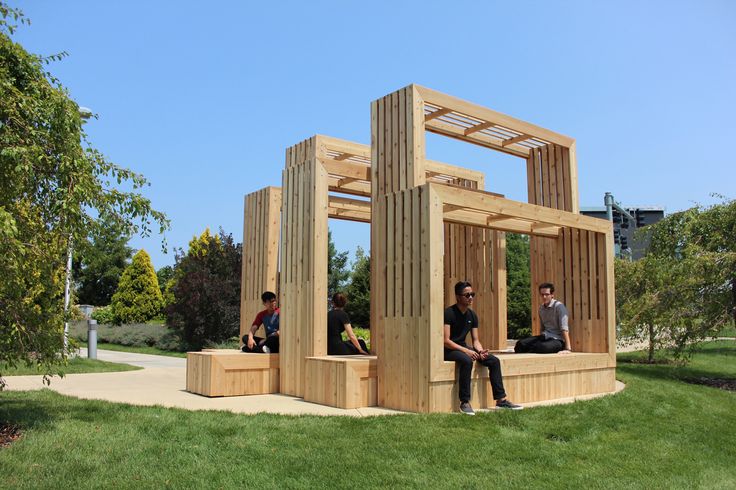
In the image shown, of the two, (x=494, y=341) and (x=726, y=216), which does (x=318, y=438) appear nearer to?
(x=494, y=341)

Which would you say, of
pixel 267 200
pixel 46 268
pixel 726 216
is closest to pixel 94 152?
pixel 46 268

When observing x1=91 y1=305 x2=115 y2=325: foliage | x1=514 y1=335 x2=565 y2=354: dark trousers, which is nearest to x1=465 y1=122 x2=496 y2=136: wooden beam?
x1=514 y1=335 x2=565 y2=354: dark trousers

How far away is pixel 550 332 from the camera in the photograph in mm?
9828

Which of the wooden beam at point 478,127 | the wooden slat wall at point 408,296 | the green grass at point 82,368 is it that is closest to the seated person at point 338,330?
the wooden slat wall at point 408,296

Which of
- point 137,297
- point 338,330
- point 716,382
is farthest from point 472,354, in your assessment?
point 137,297

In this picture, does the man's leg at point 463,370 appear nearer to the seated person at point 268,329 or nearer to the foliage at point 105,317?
the seated person at point 268,329

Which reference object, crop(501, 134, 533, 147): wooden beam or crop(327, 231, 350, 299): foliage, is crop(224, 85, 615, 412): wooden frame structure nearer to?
crop(501, 134, 533, 147): wooden beam

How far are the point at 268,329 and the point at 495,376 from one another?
11.9 ft

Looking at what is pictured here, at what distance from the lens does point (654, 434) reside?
21.9 ft

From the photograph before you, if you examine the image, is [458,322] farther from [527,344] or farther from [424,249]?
[527,344]

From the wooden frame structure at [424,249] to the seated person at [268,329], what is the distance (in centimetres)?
44

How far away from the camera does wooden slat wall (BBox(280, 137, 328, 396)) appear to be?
8.42 metres

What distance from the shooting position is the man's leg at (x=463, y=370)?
23.8 feet

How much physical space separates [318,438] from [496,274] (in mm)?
6760
